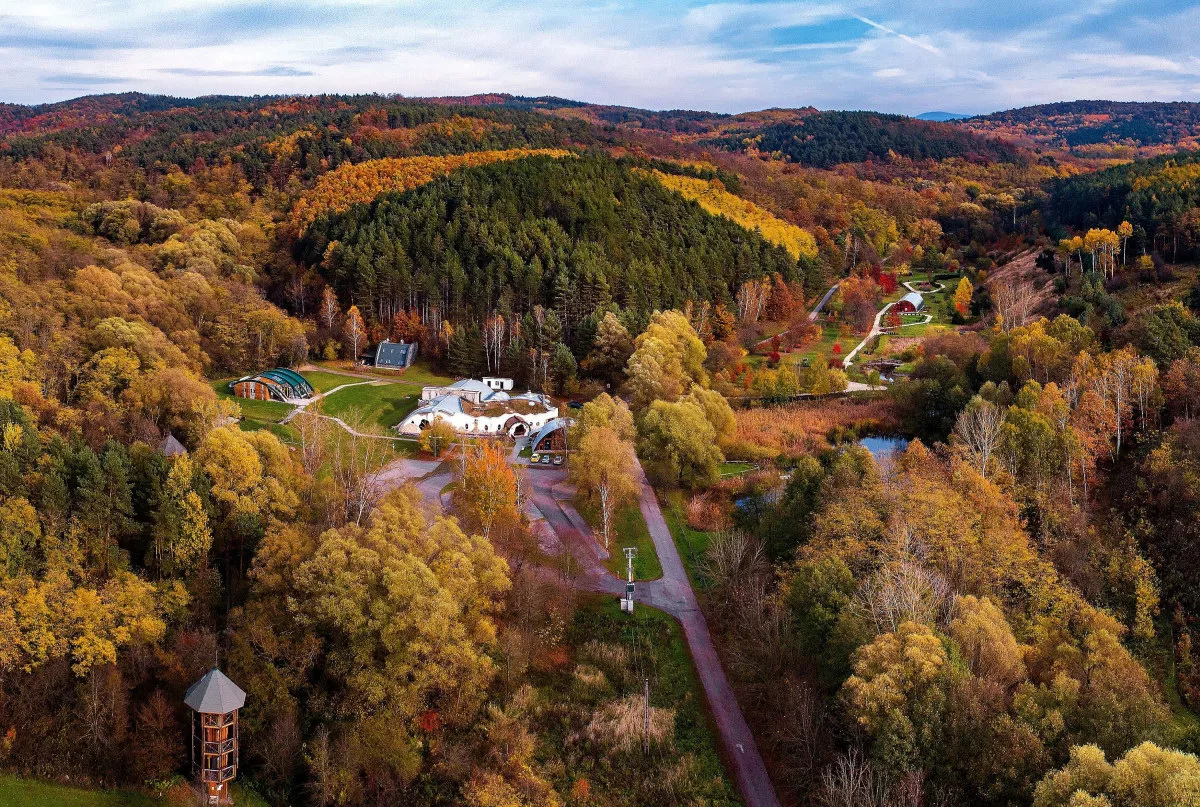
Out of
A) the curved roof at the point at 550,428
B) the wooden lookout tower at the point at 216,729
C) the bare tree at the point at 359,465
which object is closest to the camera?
the wooden lookout tower at the point at 216,729

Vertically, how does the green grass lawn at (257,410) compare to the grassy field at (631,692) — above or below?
above

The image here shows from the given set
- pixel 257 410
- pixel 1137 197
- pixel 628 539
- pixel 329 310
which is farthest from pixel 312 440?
pixel 1137 197

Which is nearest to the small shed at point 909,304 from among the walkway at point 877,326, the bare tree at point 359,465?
the walkway at point 877,326

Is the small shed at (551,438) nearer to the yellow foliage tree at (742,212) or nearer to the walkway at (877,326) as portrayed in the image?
the walkway at (877,326)

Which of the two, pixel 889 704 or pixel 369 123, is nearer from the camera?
pixel 889 704

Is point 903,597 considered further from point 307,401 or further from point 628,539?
point 307,401

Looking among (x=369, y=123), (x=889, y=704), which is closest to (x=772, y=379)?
(x=889, y=704)

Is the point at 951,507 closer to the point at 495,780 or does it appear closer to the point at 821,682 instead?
the point at 821,682
